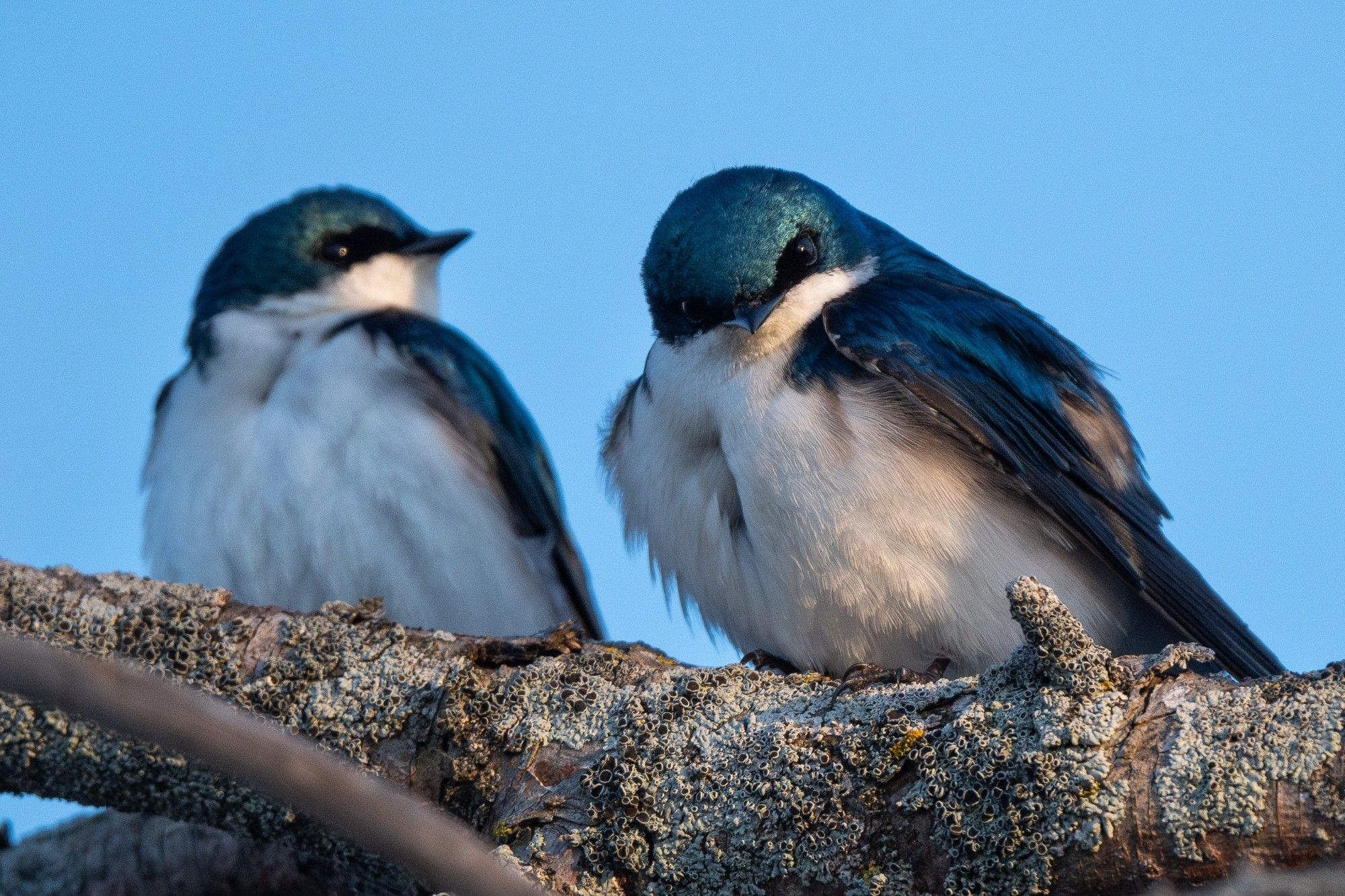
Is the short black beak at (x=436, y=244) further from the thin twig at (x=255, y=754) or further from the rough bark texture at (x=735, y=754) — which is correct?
the thin twig at (x=255, y=754)

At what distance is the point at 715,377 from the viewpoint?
12.7ft

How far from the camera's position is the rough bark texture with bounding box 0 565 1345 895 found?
234 centimetres

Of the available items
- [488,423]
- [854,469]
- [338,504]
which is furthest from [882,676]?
[488,423]

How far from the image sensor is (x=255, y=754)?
4.36 feet

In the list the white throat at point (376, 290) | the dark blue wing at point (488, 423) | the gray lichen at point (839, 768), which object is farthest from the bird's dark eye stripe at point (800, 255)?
the white throat at point (376, 290)

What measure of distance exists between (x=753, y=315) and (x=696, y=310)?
0.17 m

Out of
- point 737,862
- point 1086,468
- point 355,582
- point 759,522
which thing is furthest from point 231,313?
point 737,862

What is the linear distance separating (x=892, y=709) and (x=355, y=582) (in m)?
2.92

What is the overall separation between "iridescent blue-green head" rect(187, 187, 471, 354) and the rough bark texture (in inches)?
107

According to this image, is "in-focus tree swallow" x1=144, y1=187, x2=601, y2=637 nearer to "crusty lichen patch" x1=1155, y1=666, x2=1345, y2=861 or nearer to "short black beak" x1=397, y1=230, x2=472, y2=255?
"short black beak" x1=397, y1=230, x2=472, y2=255

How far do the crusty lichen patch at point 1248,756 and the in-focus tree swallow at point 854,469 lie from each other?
4.32 ft

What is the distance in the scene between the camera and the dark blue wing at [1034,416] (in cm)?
379

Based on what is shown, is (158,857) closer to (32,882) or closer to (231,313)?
(32,882)

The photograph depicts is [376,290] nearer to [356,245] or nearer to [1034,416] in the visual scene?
[356,245]
